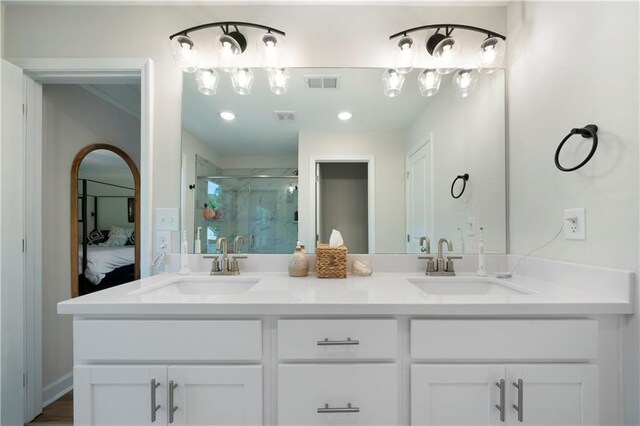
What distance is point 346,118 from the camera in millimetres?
1572

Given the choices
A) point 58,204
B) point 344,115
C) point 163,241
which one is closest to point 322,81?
point 344,115

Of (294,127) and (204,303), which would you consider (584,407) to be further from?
(294,127)

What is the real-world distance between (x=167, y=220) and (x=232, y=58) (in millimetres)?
954

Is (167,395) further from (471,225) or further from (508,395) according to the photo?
(471,225)

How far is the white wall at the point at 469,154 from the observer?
1512 millimetres

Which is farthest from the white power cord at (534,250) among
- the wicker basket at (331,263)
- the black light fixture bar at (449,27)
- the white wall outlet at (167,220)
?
the white wall outlet at (167,220)

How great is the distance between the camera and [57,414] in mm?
1739

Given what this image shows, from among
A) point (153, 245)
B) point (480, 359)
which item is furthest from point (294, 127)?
point (480, 359)

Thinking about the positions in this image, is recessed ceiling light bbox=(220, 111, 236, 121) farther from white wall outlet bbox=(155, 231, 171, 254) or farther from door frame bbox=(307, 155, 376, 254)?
white wall outlet bbox=(155, 231, 171, 254)

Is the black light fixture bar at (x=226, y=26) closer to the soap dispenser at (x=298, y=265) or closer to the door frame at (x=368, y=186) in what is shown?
the door frame at (x=368, y=186)

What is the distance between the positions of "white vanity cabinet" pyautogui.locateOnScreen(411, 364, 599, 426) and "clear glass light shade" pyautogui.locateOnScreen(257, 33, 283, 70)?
1.56m

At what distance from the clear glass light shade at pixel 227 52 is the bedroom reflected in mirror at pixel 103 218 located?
1.55 metres

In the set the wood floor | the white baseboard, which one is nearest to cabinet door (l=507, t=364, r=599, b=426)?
the wood floor

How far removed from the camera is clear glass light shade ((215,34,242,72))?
1439 millimetres
